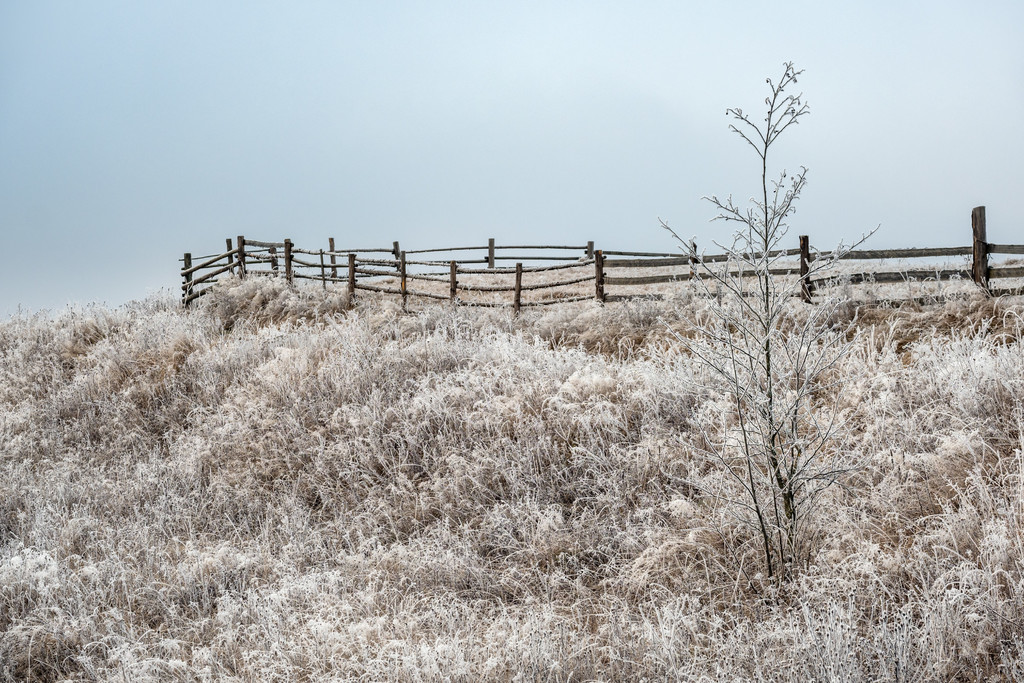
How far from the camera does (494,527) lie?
228 inches

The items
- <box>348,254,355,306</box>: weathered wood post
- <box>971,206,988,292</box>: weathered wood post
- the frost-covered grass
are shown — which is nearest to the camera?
the frost-covered grass

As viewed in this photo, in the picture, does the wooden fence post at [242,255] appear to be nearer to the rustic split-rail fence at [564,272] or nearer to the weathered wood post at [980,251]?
the rustic split-rail fence at [564,272]

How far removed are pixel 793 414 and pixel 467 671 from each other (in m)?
2.56

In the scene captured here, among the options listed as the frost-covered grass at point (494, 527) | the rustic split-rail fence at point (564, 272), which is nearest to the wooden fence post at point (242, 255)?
the rustic split-rail fence at point (564, 272)

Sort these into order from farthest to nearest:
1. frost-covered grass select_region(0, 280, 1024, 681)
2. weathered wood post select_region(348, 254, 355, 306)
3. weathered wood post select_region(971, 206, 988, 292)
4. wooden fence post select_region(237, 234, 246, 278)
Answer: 1. wooden fence post select_region(237, 234, 246, 278)
2. weathered wood post select_region(348, 254, 355, 306)
3. weathered wood post select_region(971, 206, 988, 292)
4. frost-covered grass select_region(0, 280, 1024, 681)

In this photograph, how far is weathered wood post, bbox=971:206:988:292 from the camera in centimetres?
1048

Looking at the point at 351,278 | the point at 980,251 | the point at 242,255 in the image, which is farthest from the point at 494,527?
the point at 242,255

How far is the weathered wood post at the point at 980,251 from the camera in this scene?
10477 millimetres

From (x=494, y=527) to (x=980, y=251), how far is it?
927 cm

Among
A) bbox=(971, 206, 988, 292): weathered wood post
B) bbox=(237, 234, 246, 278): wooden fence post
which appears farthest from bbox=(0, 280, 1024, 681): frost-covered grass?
bbox=(237, 234, 246, 278): wooden fence post

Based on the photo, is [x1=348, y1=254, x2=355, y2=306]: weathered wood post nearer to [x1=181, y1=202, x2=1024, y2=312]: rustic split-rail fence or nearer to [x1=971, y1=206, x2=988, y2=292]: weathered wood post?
[x1=181, y1=202, x2=1024, y2=312]: rustic split-rail fence

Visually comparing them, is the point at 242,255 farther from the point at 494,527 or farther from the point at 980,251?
the point at 980,251

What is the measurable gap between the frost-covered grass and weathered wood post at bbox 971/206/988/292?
3.95 feet

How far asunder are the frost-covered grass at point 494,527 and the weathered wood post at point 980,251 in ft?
3.95
